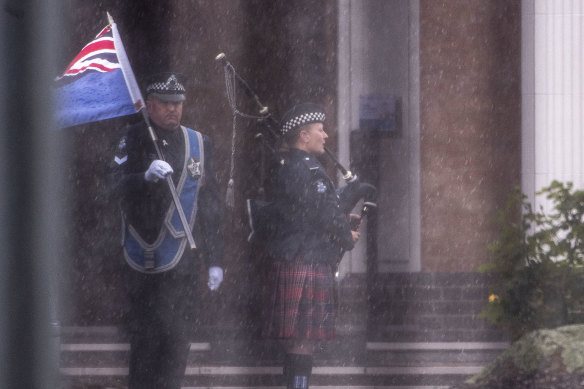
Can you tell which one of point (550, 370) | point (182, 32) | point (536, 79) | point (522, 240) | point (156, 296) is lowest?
point (550, 370)

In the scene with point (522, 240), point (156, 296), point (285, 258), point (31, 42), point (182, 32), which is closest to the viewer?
point (31, 42)

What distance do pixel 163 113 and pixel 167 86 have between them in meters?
0.07

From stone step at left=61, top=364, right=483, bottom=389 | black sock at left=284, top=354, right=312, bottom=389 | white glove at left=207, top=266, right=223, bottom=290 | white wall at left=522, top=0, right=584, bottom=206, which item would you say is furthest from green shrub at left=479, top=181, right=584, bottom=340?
white glove at left=207, top=266, right=223, bottom=290

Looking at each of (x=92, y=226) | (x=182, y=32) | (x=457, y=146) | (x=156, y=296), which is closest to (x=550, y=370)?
(x=457, y=146)

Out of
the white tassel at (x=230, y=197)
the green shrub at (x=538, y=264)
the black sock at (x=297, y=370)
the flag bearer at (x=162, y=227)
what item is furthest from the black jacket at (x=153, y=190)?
the green shrub at (x=538, y=264)

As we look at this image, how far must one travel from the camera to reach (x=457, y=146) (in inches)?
77.4

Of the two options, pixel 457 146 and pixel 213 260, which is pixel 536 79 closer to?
pixel 457 146

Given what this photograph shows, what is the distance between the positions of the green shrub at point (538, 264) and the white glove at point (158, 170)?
0.77 metres

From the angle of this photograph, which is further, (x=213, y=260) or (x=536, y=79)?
(x=213, y=260)

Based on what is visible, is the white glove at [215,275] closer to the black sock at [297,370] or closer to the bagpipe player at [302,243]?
the bagpipe player at [302,243]

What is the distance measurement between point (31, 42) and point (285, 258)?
1.27m

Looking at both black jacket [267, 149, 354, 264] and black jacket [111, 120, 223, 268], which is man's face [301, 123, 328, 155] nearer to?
black jacket [267, 149, 354, 264]

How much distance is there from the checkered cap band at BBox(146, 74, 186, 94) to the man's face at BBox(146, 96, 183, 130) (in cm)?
3

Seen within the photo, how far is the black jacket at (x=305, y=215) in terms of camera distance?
2.15 meters
